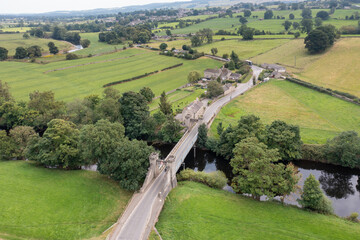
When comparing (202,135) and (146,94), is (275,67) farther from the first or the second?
(202,135)

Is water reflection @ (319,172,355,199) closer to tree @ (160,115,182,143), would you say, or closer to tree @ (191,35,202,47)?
tree @ (160,115,182,143)

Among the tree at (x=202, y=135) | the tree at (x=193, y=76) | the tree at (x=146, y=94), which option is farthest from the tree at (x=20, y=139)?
the tree at (x=193, y=76)

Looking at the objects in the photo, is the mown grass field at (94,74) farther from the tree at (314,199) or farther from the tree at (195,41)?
the tree at (314,199)

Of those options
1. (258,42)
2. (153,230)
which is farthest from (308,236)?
(258,42)

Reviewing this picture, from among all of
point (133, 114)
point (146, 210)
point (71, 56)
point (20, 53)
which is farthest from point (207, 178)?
point (20, 53)

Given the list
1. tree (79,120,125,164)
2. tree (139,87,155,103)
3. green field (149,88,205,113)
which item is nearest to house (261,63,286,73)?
green field (149,88,205,113)

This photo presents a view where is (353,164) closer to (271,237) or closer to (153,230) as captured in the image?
(271,237)
